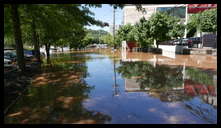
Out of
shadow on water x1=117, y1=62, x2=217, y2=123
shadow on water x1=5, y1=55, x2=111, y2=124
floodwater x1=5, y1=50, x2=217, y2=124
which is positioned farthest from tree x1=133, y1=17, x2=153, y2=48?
shadow on water x1=5, y1=55, x2=111, y2=124

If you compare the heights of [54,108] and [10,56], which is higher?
[10,56]

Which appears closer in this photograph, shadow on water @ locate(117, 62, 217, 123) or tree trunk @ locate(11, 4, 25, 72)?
shadow on water @ locate(117, 62, 217, 123)

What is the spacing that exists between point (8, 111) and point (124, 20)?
201ft

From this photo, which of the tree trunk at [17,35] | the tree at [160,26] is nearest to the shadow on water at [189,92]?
the tree trunk at [17,35]

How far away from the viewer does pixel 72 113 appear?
5.44m

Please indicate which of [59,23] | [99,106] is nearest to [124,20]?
[59,23]

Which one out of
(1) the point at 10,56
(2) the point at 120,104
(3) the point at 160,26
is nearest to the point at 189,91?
(2) the point at 120,104

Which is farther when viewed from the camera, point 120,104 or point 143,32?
point 143,32

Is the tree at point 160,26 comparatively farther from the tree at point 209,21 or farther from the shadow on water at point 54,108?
the shadow on water at point 54,108

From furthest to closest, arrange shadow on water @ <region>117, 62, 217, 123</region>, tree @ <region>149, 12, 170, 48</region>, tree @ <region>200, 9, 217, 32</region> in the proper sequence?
tree @ <region>149, 12, 170, 48</region>
tree @ <region>200, 9, 217, 32</region>
shadow on water @ <region>117, 62, 217, 123</region>

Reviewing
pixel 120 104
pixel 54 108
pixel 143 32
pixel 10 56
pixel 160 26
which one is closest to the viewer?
pixel 54 108

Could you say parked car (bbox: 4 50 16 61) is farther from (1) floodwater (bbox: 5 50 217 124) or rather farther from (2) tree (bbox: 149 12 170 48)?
(2) tree (bbox: 149 12 170 48)

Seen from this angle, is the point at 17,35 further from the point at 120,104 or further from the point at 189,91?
the point at 189,91
